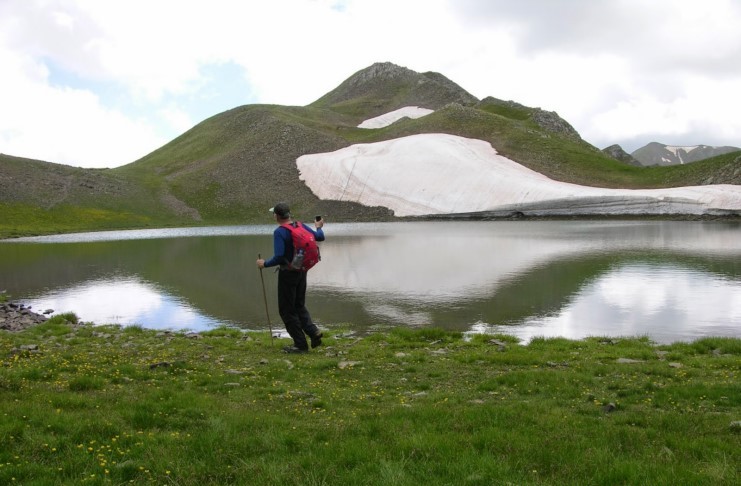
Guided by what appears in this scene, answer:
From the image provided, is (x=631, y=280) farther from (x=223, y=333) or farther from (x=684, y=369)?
(x=223, y=333)

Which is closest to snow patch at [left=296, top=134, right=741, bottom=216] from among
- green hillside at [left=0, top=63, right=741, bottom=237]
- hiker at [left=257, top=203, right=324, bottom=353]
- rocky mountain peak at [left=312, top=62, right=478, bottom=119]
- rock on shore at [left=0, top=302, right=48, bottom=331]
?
green hillside at [left=0, top=63, right=741, bottom=237]

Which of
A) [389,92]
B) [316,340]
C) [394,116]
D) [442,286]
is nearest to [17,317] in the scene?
[316,340]

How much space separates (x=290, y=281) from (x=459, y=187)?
221 ft

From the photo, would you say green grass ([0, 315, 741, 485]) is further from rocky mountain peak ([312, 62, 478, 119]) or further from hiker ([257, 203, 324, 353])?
rocky mountain peak ([312, 62, 478, 119])

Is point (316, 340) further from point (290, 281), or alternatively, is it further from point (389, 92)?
point (389, 92)

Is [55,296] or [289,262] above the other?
[289,262]

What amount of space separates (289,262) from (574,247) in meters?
28.4

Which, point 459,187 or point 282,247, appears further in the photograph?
point 459,187

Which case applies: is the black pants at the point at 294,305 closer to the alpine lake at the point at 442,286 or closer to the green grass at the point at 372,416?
the green grass at the point at 372,416

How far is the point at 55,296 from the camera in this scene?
24.7 meters

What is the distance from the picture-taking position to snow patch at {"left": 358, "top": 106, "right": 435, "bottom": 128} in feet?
479

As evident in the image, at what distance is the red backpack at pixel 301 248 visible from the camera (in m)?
12.5

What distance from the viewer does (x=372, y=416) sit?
761cm

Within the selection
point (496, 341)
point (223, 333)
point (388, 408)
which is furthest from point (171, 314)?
point (388, 408)
